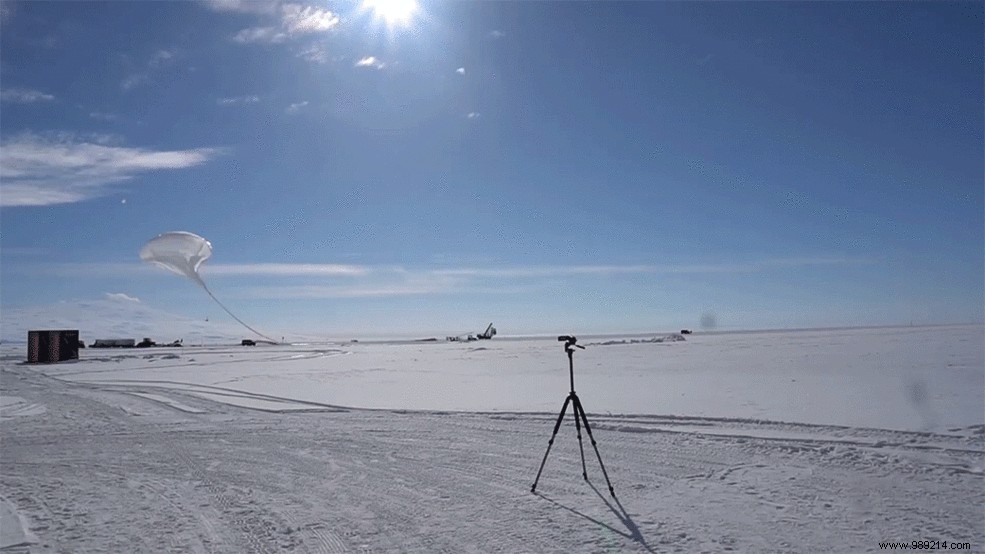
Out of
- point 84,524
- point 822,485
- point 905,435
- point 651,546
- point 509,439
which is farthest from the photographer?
point 509,439

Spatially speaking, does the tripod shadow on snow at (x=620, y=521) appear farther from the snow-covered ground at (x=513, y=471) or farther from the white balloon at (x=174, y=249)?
the white balloon at (x=174, y=249)

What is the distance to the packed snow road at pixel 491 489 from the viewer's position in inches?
259

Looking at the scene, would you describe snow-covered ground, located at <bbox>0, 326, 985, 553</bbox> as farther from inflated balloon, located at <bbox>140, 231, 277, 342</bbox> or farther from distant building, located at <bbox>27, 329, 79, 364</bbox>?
distant building, located at <bbox>27, 329, 79, 364</bbox>

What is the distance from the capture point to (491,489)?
8.60 meters

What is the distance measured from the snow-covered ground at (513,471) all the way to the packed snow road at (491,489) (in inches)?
1.6

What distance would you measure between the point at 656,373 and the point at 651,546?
19541 mm

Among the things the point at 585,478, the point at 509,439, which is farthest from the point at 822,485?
the point at 509,439

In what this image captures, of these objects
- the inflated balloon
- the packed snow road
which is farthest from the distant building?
the packed snow road

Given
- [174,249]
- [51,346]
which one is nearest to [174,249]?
[174,249]

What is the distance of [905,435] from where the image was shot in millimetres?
10938

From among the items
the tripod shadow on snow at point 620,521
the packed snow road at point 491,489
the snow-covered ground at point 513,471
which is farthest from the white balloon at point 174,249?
the tripod shadow on snow at point 620,521

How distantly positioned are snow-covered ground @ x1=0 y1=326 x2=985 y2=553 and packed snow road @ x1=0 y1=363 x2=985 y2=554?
0.13ft

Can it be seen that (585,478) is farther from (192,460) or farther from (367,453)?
(192,460)

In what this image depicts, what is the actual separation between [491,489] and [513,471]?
3.68 feet
